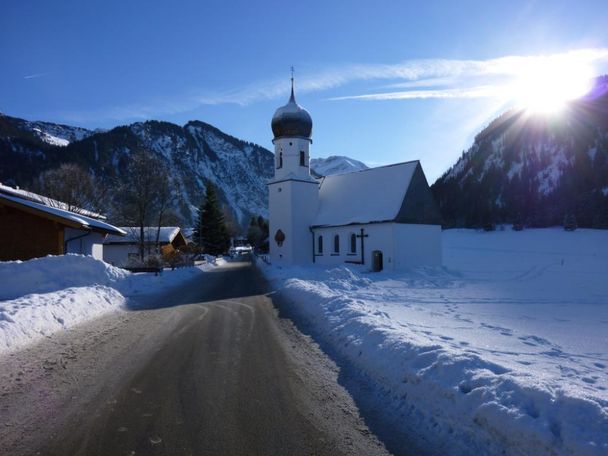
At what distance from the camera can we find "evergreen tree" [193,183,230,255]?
200 ft

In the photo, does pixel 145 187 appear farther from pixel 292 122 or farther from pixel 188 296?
pixel 188 296

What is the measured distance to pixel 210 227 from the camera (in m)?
62.8

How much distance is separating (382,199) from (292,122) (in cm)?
1112

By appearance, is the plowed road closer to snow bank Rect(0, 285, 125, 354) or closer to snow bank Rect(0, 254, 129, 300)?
snow bank Rect(0, 285, 125, 354)

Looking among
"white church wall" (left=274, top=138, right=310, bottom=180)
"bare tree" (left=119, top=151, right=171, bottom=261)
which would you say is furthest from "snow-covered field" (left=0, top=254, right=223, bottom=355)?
"white church wall" (left=274, top=138, right=310, bottom=180)

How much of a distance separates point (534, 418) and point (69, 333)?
9.36 m

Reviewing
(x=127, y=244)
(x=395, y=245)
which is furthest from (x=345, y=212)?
(x=127, y=244)

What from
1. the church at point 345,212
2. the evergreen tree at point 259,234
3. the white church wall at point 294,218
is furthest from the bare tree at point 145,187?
the evergreen tree at point 259,234

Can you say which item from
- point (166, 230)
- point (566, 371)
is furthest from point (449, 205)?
point (566, 371)

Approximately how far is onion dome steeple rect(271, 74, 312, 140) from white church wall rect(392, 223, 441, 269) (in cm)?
1324

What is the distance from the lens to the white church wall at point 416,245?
108ft

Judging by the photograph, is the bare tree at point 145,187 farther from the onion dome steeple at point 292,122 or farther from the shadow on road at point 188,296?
the shadow on road at point 188,296

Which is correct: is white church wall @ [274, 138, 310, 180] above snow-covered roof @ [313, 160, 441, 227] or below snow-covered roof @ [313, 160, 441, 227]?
above

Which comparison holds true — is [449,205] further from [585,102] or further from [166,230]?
[166,230]
